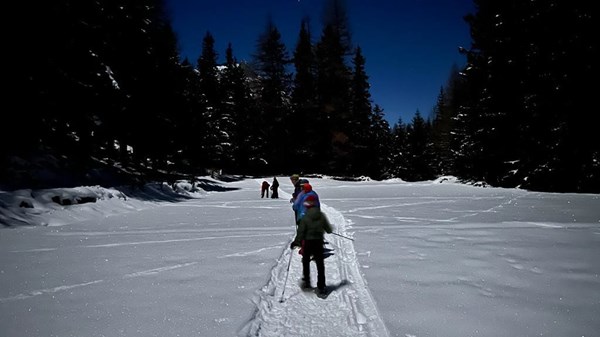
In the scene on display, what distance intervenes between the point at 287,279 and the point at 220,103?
41.5m

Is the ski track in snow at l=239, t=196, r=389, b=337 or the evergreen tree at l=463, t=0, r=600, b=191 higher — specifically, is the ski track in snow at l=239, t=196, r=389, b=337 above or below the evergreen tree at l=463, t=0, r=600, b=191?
below

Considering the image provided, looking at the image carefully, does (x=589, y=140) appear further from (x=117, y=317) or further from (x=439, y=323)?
(x=117, y=317)

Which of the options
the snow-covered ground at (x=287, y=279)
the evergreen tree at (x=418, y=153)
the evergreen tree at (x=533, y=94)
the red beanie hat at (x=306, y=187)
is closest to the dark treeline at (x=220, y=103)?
the evergreen tree at (x=533, y=94)

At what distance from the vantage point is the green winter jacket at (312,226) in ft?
17.5

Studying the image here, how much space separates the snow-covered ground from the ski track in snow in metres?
0.02

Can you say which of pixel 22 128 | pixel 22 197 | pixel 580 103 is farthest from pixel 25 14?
pixel 580 103

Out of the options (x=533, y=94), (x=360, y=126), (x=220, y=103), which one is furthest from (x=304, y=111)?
(x=533, y=94)

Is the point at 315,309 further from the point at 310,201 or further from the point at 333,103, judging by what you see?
the point at 333,103

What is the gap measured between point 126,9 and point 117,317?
81.8ft

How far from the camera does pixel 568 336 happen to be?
3.45m

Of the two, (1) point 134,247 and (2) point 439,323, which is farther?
(1) point 134,247

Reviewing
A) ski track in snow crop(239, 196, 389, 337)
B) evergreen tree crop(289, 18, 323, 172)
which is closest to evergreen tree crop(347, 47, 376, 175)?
evergreen tree crop(289, 18, 323, 172)

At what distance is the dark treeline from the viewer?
14945mm

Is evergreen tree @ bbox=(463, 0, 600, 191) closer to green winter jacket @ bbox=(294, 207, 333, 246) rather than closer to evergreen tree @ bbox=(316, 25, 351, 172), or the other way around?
evergreen tree @ bbox=(316, 25, 351, 172)
